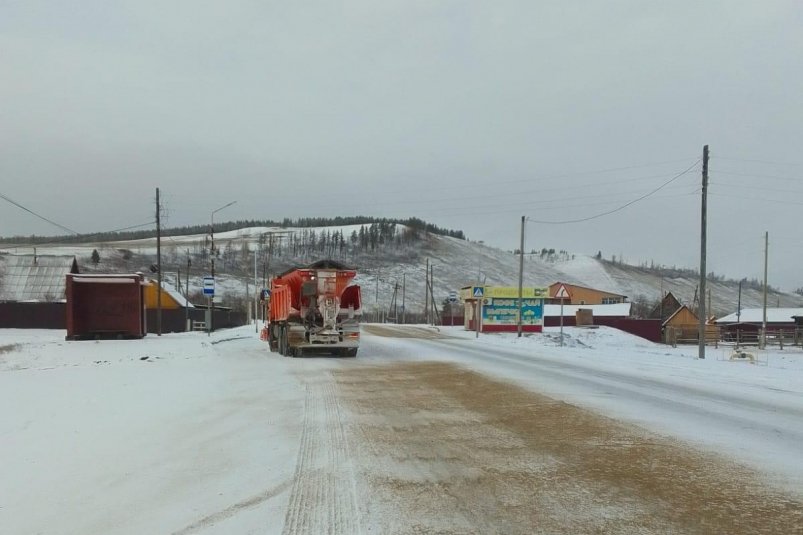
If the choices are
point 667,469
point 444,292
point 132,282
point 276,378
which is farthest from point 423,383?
point 444,292

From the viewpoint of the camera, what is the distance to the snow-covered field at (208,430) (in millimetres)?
5098

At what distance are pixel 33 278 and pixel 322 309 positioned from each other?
168ft

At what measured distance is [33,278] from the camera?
6025 centimetres

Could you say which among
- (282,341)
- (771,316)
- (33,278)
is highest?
(33,278)

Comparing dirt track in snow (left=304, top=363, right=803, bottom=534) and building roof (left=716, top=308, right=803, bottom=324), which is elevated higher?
dirt track in snow (left=304, top=363, right=803, bottom=534)

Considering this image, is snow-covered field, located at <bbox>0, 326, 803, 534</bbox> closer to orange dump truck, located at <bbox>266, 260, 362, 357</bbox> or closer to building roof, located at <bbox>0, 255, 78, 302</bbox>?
orange dump truck, located at <bbox>266, 260, 362, 357</bbox>

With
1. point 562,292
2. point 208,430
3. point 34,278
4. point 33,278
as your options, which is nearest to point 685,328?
point 562,292

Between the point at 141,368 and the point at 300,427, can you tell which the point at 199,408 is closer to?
the point at 300,427

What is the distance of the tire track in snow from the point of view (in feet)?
15.5

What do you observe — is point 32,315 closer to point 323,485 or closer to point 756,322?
point 323,485

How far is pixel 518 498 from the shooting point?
5355mm

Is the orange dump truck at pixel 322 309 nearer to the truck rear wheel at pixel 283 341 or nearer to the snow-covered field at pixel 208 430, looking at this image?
the truck rear wheel at pixel 283 341

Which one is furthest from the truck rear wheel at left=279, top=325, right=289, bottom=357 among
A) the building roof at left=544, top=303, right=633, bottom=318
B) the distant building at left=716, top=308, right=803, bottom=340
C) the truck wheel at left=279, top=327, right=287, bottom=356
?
the building roof at left=544, top=303, right=633, bottom=318

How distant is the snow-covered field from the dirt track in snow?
32 centimetres
